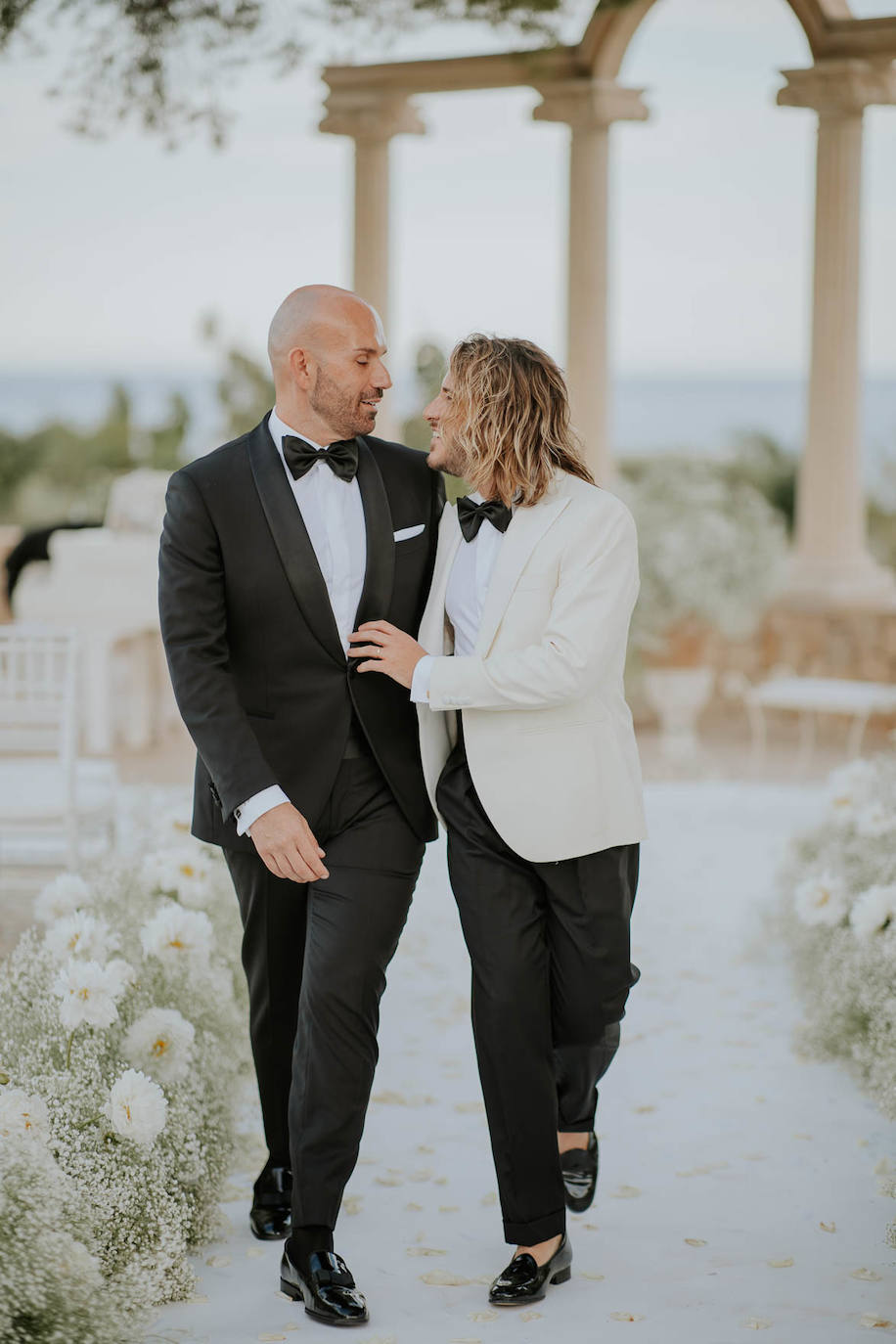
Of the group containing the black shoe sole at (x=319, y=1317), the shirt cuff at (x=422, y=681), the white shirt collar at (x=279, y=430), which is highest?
the white shirt collar at (x=279, y=430)

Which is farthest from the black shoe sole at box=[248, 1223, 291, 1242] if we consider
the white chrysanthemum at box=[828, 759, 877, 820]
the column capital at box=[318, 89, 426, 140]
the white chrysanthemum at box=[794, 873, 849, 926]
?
the column capital at box=[318, 89, 426, 140]

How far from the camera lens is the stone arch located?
887 cm

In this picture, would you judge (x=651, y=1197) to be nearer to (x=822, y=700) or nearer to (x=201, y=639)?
(x=201, y=639)

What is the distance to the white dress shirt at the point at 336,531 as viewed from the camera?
2852mm

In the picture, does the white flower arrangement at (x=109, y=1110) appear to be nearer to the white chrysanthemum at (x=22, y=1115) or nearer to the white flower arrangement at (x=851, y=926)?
the white chrysanthemum at (x=22, y=1115)

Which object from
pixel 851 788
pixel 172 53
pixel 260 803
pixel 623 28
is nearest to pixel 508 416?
pixel 260 803

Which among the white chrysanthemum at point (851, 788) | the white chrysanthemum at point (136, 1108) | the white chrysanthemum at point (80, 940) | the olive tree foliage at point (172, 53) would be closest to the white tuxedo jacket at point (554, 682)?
the white chrysanthemum at point (136, 1108)

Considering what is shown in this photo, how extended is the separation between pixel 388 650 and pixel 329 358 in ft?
1.79

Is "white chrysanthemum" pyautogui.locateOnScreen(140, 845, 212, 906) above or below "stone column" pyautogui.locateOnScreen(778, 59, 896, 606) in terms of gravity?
below

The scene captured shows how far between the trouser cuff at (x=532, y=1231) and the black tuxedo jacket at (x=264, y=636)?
72cm

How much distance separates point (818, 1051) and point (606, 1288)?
4.76 ft

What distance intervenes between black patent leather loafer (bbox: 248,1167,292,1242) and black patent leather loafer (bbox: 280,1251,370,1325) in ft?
1.00

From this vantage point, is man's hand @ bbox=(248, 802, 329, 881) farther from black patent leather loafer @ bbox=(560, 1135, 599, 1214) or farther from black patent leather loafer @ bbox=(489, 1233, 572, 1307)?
black patent leather loafer @ bbox=(560, 1135, 599, 1214)

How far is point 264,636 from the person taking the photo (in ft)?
9.30
